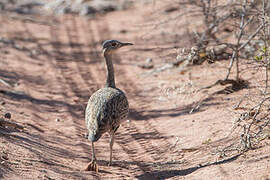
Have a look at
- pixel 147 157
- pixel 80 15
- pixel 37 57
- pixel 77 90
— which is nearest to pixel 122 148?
pixel 147 157

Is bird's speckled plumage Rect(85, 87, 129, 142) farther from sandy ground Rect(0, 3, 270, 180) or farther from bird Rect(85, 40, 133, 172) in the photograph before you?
sandy ground Rect(0, 3, 270, 180)

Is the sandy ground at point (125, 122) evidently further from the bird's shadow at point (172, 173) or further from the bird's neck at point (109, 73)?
the bird's neck at point (109, 73)

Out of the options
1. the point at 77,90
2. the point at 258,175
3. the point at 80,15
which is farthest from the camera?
the point at 80,15

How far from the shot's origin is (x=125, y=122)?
8430 millimetres

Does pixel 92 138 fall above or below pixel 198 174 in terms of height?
above

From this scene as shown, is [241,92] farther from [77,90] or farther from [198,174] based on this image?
[77,90]

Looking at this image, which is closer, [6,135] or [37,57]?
[6,135]

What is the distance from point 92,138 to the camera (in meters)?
5.78

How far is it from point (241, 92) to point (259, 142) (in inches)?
93.6

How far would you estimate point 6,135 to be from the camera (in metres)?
6.52

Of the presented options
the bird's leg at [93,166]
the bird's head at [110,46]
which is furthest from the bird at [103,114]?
the bird's head at [110,46]

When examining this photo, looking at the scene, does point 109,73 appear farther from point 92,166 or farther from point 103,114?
point 92,166

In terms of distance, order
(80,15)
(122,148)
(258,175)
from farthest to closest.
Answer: (80,15)
(122,148)
(258,175)

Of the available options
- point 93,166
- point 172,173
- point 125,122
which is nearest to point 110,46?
point 125,122
